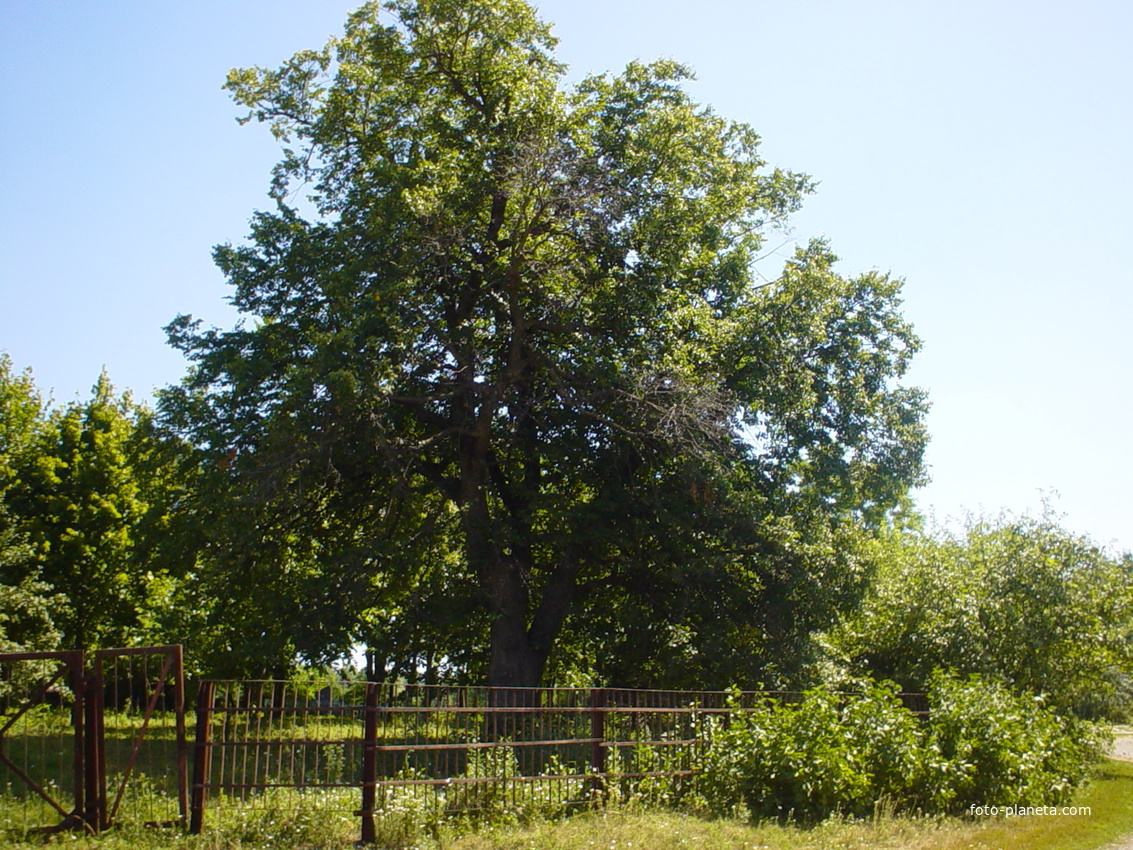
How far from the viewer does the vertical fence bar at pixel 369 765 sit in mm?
9164

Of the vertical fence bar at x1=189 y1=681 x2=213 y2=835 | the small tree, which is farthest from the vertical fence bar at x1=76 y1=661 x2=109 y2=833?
the small tree

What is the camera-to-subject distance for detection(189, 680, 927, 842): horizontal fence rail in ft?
30.4

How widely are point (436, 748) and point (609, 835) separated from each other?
190cm

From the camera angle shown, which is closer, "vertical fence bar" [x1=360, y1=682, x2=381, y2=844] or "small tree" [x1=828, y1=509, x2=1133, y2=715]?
"vertical fence bar" [x1=360, y1=682, x2=381, y2=844]

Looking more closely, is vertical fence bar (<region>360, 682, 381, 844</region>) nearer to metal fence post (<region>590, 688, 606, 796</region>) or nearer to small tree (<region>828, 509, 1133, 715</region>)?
metal fence post (<region>590, 688, 606, 796</region>)

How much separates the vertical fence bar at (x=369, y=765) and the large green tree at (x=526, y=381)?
25.7ft

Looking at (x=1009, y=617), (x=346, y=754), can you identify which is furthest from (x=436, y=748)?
(x=1009, y=617)

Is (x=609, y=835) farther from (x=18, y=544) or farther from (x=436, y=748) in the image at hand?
(x=18, y=544)

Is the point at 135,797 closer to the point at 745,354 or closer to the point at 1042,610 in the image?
the point at 745,354

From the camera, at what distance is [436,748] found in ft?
31.4

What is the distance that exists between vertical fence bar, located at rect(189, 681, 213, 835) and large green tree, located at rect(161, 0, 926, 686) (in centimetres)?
765

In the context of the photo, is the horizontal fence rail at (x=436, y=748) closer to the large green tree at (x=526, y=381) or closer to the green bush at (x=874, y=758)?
the green bush at (x=874, y=758)

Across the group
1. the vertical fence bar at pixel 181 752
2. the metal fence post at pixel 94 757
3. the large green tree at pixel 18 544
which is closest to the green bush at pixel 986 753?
the vertical fence bar at pixel 181 752

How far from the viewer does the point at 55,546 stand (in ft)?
109
